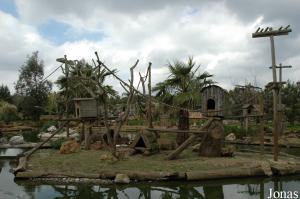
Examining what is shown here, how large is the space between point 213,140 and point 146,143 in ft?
9.27

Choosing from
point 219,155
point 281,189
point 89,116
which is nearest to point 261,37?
point 219,155

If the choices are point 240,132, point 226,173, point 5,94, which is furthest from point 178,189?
point 5,94

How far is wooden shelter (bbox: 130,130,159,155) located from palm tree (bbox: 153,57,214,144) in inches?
116

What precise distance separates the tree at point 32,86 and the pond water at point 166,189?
40.9 m

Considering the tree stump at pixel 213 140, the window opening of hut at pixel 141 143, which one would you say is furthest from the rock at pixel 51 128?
the tree stump at pixel 213 140

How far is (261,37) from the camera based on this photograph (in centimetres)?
1549

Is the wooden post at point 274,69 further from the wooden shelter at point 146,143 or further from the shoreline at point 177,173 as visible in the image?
the wooden shelter at point 146,143

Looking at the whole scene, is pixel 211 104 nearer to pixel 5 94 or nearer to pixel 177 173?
pixel 177 173

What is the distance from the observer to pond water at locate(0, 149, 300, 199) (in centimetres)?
1164

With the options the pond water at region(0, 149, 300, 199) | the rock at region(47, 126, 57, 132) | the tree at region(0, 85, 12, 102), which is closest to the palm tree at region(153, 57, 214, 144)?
the pond water at region(0, 149, 300, 199)

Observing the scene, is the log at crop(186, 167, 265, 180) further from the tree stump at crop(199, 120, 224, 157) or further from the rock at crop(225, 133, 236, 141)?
the rock at crop(225, 133, 236, 141)

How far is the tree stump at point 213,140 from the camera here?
1588 centimetres

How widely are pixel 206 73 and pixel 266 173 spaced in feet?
26.5

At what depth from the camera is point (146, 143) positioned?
661 inches
